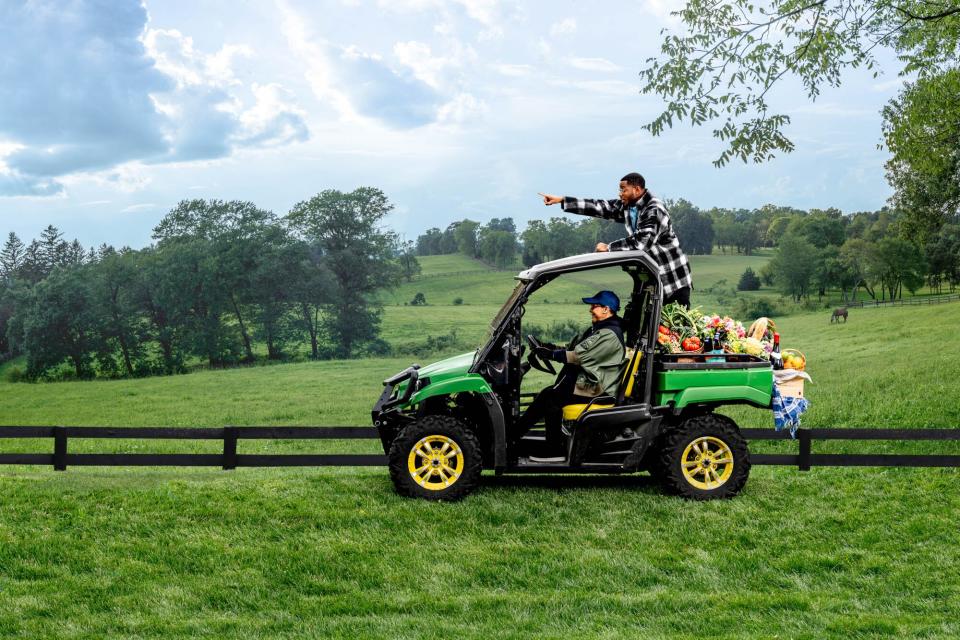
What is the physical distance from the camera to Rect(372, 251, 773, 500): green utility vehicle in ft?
29.4

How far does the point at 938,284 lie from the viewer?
197ft

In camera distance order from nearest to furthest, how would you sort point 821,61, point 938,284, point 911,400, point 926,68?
point 821,61
point 926,68
point 911,400
point 938,284

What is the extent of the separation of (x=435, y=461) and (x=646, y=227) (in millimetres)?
3197

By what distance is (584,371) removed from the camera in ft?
29.7

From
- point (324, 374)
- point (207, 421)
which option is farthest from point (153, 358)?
point (207, 421)

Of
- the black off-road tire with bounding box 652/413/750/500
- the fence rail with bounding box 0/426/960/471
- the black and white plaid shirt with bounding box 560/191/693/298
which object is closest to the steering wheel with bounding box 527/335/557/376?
the black and white plaid shirt with bounding box 560/191/693/298

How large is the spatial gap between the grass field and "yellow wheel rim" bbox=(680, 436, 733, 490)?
0.93 ft

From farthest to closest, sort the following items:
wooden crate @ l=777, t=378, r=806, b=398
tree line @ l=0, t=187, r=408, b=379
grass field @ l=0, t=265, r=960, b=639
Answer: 1. tree line @ l=0, t=187, r=408, b=379
2. wooden crate @ l=777, t=378, r=806, b=398
3. grass field @ l=0, t=265, r=960, b=639

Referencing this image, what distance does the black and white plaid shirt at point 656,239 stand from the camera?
9.26m

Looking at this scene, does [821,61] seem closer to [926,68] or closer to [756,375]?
[926,68]

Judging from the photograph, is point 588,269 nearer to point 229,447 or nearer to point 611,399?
point 611,399

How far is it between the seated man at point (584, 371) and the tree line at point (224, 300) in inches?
1503

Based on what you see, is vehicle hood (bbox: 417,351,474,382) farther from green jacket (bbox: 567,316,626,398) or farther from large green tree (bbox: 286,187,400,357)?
large green tree (bbox: 286,187,400,357)

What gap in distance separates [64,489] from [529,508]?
5286mm
